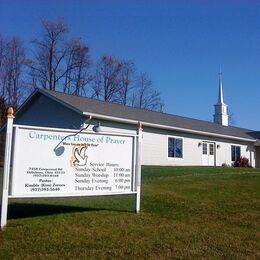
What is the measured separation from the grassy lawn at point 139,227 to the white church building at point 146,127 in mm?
10876

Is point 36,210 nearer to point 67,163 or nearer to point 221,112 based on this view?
point 67,163

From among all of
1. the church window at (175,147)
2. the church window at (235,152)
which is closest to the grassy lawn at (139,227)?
the church window at (175,147)

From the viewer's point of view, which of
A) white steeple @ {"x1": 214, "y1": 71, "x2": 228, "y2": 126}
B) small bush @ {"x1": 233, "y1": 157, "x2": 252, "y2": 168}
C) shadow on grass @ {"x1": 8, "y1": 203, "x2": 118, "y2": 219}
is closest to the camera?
shadow on grass @ {"x1": 8, "y1": 203, "x2": 118, "y2": 219}

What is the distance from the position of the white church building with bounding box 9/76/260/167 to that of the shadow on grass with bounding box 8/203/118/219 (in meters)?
10.9

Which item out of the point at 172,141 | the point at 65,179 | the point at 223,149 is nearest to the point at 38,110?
the point at 172,141

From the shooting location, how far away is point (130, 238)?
673 centimetres

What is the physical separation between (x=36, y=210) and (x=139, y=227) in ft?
9.00

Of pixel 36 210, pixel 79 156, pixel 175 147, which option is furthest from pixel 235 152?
pixel 79 156

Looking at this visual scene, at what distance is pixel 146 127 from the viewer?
967 inches

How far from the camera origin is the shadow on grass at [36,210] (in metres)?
8.54

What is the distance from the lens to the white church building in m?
22.1

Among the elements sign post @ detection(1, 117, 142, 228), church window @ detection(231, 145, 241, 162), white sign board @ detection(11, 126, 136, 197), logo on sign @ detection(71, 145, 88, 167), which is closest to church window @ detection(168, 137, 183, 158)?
church window @ detection(231, 145, 241, 162)

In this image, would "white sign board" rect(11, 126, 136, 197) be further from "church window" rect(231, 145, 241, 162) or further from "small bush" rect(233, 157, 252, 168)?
"church window" rect(231, 145, 241, 162)

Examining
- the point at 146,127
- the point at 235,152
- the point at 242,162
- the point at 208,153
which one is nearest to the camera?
the point at 146,127
